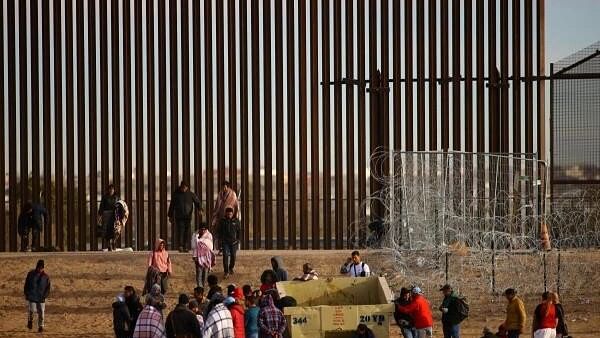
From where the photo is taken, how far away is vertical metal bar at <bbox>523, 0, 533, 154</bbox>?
102 feet

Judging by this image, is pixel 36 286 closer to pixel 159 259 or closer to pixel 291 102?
pixel 159 259

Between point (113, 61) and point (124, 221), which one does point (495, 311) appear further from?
point (113, 61)

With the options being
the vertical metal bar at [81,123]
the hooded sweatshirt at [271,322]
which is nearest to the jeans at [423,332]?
the hooded sweatshirt at [271,322]

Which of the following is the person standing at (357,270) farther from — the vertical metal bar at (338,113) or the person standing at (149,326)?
the vertical metal bar at (338,113)

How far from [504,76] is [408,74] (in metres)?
1.79

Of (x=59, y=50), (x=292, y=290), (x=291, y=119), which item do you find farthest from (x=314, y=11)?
(x=292, y=290)

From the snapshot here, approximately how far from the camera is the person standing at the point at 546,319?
19.7m

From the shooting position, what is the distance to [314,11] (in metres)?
31.2

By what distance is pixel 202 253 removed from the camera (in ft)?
83.9

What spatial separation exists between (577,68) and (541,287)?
15.4 ft

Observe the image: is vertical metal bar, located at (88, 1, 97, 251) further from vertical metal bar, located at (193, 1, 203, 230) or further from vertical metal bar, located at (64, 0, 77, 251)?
vertical metal bar, located at (193, 1, 203, 230)

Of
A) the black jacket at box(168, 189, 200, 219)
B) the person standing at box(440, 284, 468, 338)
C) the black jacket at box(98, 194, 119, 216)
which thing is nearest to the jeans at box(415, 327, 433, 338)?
the person standing at box(440, 284, 468, 338)

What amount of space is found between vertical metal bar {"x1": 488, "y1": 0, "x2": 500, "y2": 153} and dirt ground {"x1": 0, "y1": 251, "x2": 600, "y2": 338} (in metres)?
4.32

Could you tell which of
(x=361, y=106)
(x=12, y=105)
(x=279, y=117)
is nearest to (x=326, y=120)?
(x=361, y=106)
